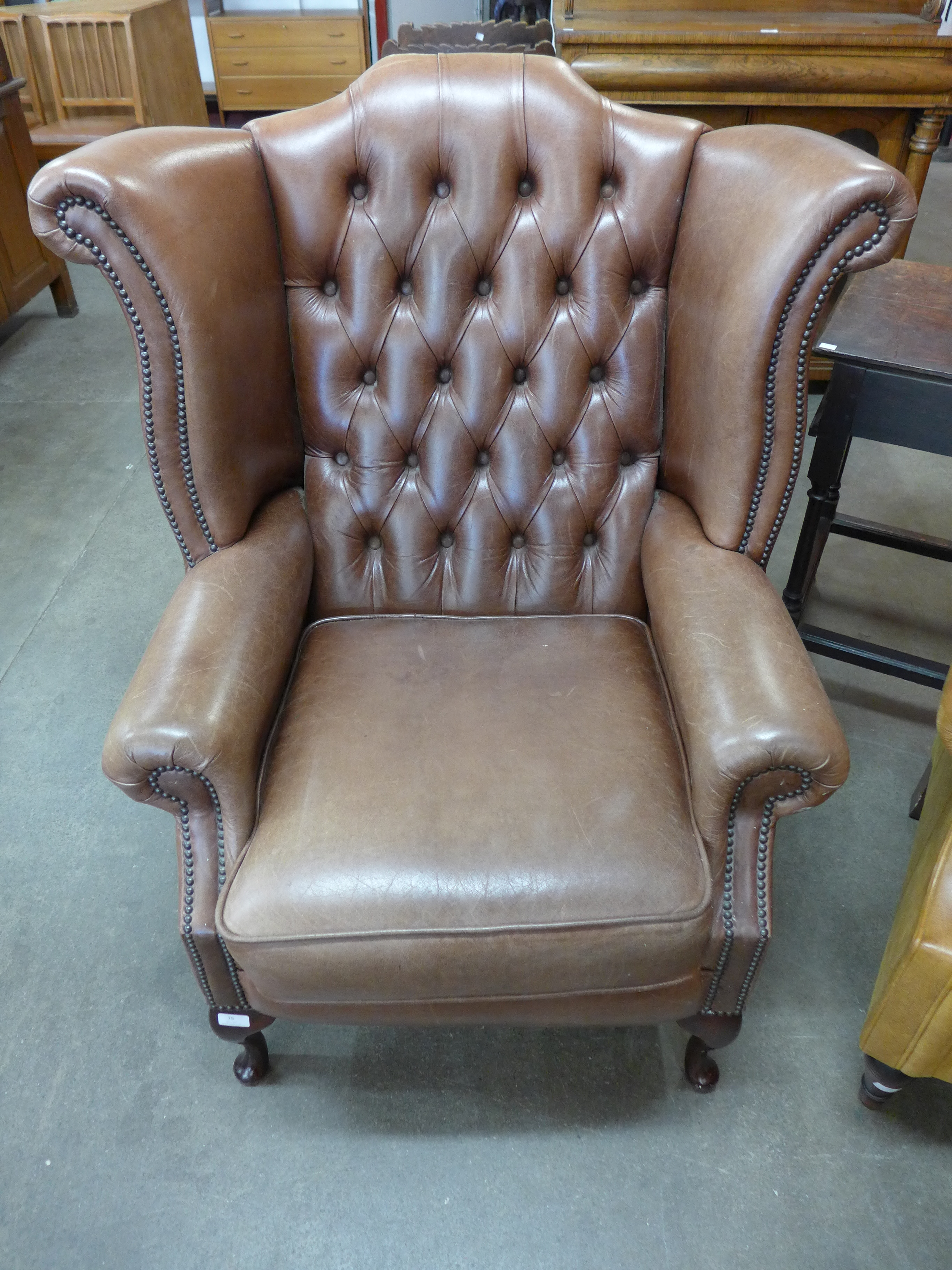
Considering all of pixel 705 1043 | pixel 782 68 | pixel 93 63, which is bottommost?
pixel 705 1043

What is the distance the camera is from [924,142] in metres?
2.26

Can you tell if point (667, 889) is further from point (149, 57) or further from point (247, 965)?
point (149, 57)

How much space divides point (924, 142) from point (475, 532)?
1.79 m

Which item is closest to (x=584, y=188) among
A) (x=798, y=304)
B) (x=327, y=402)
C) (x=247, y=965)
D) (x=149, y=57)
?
(x=798, y=304)

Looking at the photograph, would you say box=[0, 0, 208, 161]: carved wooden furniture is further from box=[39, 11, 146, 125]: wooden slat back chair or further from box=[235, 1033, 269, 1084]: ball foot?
box=[235, 1033, 269, 1084]: ball foot

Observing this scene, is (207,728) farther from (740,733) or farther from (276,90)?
(276,90)

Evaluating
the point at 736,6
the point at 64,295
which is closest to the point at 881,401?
the point at 736,6

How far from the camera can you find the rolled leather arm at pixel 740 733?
0.93 m

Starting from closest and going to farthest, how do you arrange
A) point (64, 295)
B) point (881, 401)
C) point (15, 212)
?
1. point (881, 401)
2. point (15, 212)
3. point (64, 295)

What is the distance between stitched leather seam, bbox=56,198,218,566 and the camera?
992 mm

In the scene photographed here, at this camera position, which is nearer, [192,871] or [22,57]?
[192,871]

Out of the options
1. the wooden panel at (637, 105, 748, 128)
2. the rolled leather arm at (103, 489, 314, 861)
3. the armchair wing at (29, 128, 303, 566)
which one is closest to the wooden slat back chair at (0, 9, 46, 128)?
the wooden panel at (637, 105, 748, 128)

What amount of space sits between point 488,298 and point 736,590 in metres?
0.54

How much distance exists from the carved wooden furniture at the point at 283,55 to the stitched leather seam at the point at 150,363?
4.36 metres
